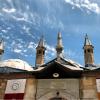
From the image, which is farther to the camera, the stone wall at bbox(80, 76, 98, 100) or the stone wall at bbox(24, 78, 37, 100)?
the stone wall at bbox(24, 78, 37, 100)

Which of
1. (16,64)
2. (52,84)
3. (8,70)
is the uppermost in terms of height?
(16,64)

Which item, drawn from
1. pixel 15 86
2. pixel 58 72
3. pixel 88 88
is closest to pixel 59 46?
pixel 58 72

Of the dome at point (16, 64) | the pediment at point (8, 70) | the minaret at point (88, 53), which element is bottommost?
the pediment at point (8, 70)

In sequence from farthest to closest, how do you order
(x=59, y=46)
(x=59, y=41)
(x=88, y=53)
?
(x=59, y=41) → (x=59, y=46) → (x=88, y=53)

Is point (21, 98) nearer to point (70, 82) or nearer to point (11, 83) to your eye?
point (11, 83)

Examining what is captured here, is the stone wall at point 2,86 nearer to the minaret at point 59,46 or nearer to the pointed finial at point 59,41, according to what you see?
the minaret at point 59,46

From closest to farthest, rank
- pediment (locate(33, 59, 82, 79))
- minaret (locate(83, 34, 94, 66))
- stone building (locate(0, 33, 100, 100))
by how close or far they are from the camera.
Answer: stone building (locate(0, 33, 100, 100)), pediment (locate(33, 59, 82, 79)), minaret (locate(83, 34, 94, 66))

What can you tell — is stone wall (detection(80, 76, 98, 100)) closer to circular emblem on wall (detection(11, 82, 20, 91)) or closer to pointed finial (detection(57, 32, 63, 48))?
circular emblem on wall (detection(11, 82, 20, 91))

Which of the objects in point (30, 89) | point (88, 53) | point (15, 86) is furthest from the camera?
point (88, 53)

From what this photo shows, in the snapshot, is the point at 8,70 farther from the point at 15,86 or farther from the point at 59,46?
the point at 59,46

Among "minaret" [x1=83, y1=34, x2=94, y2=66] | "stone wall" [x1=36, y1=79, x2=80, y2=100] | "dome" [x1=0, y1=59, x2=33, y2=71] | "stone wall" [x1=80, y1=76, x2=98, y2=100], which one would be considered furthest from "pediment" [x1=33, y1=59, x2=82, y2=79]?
"minaret" [x1=83, y1=34, x2=94, y2=66]

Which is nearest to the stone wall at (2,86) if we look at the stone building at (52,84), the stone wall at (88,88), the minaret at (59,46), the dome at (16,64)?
the stone building at (52,84)

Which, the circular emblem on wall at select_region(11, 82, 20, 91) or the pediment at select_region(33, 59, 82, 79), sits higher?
the pediment at select_region(33, 59, 82, 79)

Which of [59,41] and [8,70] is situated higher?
[59,41]
